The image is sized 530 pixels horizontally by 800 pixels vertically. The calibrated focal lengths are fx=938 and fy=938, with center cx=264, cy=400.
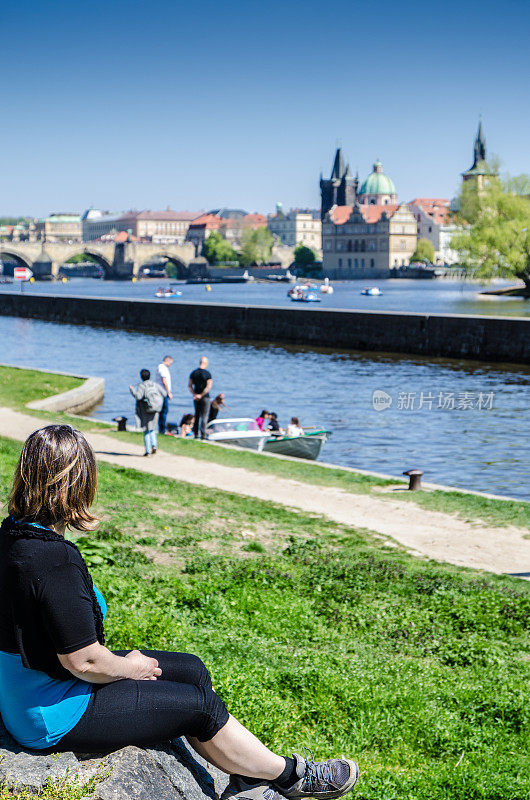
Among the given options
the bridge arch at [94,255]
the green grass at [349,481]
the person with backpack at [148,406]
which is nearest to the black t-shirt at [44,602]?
the green grass at [349,481]

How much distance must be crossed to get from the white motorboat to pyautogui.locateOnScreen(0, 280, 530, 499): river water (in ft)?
6.18

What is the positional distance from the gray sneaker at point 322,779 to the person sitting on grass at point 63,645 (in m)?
0.44

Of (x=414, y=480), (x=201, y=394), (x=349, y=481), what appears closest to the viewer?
(x=414, y=480)

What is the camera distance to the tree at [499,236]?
60.4 m

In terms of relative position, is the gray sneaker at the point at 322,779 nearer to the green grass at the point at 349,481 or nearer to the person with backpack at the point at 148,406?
the green grass at the point at 349,481

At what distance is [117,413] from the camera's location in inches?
985

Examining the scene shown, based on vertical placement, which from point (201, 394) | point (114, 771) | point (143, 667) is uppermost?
point (143, 667)

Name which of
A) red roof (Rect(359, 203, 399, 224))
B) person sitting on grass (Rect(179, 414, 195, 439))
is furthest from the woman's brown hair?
red roof (Rect(359, 203, 399, 224))

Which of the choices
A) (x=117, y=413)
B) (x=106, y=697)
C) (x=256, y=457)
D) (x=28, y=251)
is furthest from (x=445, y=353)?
(x=28, y=251)

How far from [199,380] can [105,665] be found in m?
15.5

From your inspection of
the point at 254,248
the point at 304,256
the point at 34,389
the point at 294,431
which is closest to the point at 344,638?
the point at 294,431

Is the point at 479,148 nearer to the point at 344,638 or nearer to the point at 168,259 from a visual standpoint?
the point at 168,259

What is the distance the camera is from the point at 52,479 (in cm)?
297

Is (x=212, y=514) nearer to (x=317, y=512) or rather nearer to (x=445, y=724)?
(x=317, y=512)
